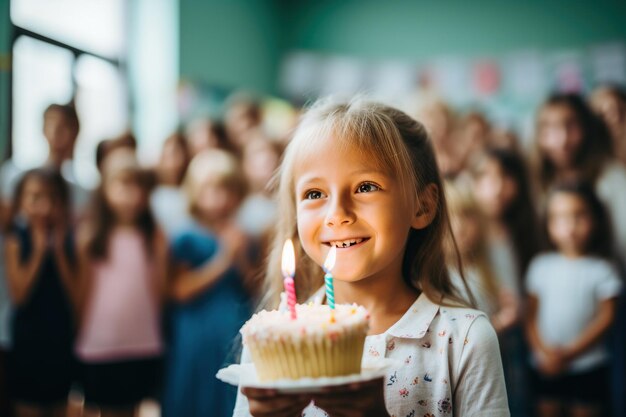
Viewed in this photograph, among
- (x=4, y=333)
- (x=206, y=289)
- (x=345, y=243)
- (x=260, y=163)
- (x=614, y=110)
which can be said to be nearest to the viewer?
(x=345, y=243)

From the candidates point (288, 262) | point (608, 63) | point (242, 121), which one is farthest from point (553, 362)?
point (608, 63)

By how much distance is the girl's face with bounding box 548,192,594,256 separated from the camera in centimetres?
309

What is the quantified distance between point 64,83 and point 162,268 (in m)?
2.46

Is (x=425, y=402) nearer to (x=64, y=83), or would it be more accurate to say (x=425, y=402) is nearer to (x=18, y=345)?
(x=18, y=345)

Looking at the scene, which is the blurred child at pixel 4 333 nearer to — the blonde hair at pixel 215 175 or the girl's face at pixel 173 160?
the blonde hair at pixel 215 175

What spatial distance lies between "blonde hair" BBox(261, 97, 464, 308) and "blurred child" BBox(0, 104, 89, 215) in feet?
8.12

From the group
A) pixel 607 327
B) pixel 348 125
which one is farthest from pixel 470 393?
pixel 607 327

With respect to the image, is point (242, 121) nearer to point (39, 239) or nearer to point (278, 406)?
point (39, 239)

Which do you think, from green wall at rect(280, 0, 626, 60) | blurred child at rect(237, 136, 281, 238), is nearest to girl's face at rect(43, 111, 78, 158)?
blurred child at rect(237, 136, 281, 238)

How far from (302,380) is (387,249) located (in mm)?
300

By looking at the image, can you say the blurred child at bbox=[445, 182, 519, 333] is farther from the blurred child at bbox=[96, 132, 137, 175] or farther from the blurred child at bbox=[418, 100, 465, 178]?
the blurred child at bbox=[96, 132, 137, 175]

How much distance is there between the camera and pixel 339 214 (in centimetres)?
113

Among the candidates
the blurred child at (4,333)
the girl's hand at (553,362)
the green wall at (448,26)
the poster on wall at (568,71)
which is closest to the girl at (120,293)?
the blurred child at (4,333)

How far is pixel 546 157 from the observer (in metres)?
3.43
